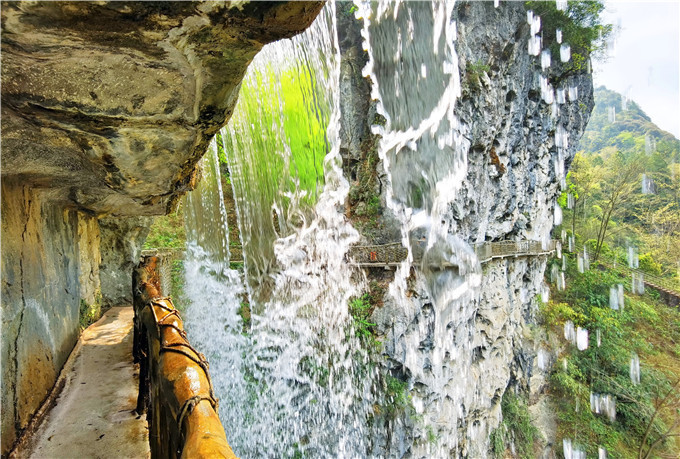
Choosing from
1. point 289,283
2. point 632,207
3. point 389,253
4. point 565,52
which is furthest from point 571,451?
point 632,207

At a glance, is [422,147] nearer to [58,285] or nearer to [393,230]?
[393,230]

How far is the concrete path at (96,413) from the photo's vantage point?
2.15 metres

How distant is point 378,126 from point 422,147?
143cm

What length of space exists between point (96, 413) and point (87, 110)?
2.28m

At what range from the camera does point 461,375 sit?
1038 centimetres

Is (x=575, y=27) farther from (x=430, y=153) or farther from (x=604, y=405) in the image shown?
(x=604, y=405)

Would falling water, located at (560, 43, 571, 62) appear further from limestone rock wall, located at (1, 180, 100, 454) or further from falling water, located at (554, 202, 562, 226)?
limestone rock wall, located at (1, 180, 100, 454)

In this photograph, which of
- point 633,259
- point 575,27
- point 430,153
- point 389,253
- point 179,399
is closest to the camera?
point 179,399

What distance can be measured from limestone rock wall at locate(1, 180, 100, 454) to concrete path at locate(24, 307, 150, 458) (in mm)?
152

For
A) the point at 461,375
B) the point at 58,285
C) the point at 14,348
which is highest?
the point at 58,285

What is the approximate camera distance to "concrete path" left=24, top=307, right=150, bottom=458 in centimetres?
215

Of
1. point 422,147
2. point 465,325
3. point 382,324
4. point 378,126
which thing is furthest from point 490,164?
point 382,324

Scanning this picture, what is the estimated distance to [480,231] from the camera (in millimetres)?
11539

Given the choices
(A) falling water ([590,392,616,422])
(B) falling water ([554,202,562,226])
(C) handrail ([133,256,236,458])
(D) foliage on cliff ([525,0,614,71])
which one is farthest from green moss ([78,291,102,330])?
(B) falling water ([554,202,562,226])
